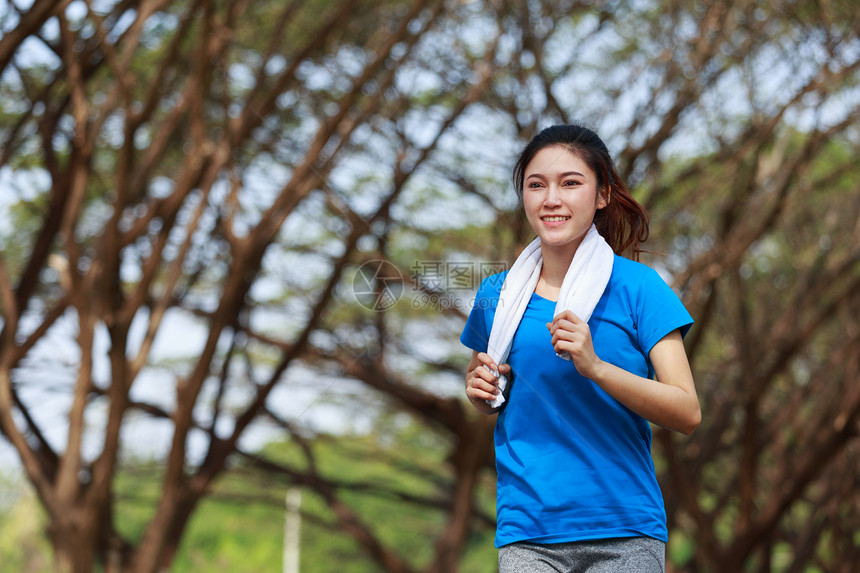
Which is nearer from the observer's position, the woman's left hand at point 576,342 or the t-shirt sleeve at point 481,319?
the woman's left hand at point 576,342

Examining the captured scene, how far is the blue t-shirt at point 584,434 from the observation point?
1207 millimetres

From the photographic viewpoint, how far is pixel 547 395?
4.10ft

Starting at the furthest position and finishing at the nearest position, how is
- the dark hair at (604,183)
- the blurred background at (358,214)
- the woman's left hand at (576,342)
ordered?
the blurred background at (358,214) < the dark hair at (604,183) < the woman's left hand at (576,342)

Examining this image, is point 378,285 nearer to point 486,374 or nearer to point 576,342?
point 486,374

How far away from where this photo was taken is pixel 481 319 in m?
1.40

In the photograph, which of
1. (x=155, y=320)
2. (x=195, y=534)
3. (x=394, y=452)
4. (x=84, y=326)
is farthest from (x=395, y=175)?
(x=195, y=534)

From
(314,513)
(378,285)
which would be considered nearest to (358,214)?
(378,285)

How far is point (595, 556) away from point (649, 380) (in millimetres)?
244

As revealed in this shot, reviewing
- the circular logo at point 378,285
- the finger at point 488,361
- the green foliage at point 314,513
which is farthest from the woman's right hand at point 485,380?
the green foliage at point 314,513

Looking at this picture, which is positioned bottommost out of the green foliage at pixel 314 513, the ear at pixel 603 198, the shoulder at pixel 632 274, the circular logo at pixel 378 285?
the green foliage at pixel 314 513

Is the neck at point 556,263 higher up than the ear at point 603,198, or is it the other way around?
the ear at point 603,198

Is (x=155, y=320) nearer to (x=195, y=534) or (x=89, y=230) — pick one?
(x=89, y=230)

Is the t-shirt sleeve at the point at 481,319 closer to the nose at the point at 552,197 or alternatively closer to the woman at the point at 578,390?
the woman at the point at 578,390

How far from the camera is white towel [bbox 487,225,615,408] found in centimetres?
122
